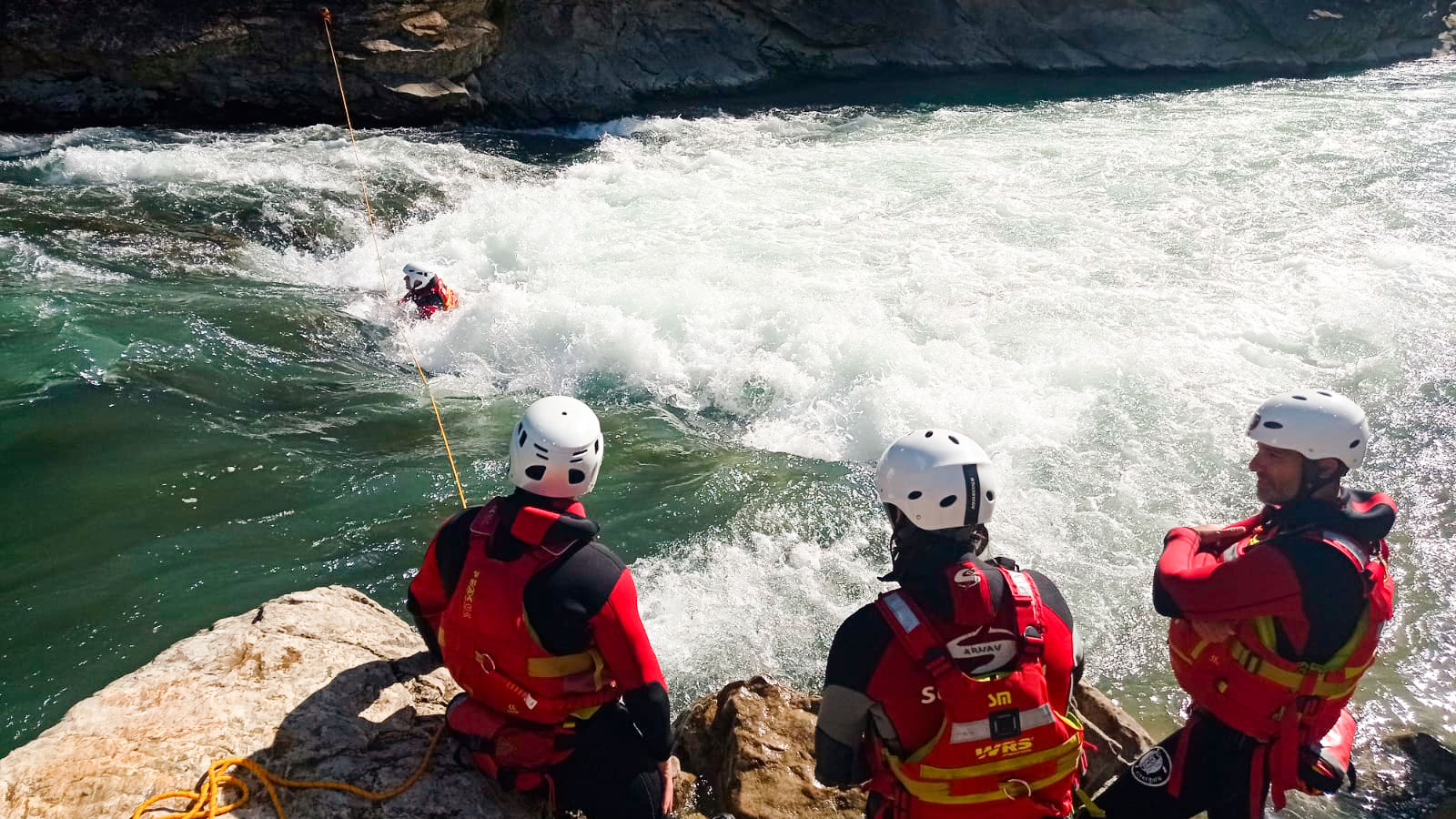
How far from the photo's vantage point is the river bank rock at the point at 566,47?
544 inches

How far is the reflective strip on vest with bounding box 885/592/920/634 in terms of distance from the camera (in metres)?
2.29

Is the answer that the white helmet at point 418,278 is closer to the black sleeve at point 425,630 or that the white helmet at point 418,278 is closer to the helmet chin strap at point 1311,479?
the black sleeve at point 425,630

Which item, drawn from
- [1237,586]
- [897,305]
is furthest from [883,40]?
[1237,586]

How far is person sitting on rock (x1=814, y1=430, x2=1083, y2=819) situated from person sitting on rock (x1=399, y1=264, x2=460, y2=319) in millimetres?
6987

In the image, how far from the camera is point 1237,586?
274 centimetres

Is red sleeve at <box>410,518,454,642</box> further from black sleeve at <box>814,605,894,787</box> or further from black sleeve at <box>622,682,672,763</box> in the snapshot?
black sleeve at <box>814,605,894,787</box>

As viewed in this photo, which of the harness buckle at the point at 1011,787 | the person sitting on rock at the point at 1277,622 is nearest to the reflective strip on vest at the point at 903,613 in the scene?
the harness buckle at the point at 1011,787

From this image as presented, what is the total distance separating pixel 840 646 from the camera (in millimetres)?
2383

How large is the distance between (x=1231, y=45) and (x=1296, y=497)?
22.3 meters

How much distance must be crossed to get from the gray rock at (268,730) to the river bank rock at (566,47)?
1373cm

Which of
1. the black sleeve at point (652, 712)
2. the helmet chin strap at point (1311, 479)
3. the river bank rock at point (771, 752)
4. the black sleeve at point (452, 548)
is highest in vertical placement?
the helmet chin strap at point (1311, 479)

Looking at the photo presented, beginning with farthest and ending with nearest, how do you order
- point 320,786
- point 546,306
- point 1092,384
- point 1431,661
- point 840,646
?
point 546,306
point 1092,384
point 1431,661
point 320,786
point 840,646

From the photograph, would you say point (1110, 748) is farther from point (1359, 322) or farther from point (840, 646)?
point (1359, 322)

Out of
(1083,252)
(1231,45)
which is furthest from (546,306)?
(1231,45)
